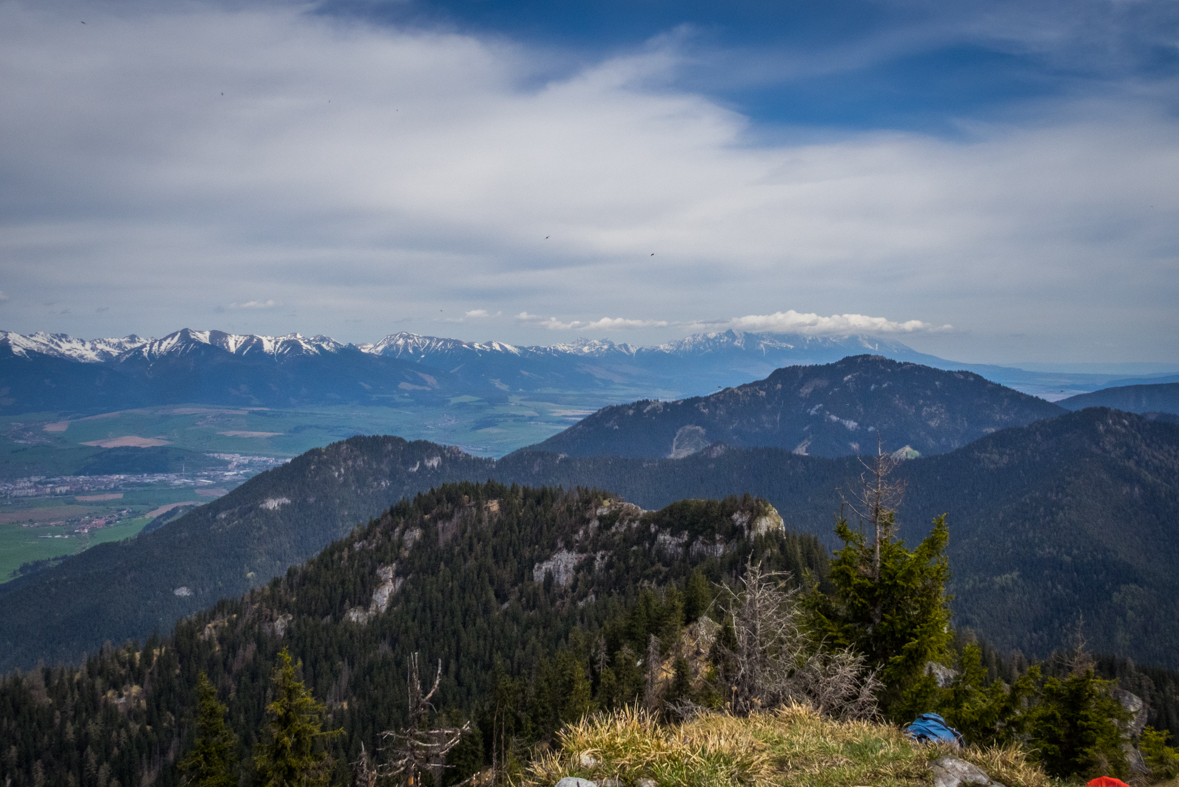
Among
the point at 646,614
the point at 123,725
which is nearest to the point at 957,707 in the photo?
the point at 646,614

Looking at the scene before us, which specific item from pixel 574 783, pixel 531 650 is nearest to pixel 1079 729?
pixel 574 783

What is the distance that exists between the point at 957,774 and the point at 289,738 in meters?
31.4

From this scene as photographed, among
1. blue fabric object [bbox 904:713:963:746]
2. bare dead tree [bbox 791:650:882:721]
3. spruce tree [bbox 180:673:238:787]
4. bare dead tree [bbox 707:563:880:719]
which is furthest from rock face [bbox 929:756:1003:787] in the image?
spruce tree [bbox 180:673:238:787]

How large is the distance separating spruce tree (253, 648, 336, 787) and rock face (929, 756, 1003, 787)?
28846mm

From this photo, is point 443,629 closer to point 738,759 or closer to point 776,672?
point 776,672

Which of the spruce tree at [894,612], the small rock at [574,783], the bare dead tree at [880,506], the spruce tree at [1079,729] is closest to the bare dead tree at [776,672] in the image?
the spruce tree at [894,612]

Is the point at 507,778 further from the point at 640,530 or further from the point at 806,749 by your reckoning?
the point at 640,530

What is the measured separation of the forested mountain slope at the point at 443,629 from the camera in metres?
69.7

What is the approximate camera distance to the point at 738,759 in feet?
35.4

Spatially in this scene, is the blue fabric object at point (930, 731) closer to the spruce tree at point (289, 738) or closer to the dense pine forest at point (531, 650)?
the dense pine forest at point (531, 650)

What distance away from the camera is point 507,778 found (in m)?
10.3

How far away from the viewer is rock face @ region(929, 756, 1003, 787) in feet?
34.8

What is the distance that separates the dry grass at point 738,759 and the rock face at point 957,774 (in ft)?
0.72

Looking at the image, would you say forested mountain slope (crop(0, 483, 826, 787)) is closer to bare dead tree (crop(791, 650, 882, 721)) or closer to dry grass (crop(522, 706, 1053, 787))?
bare dead tree (crop(791, 650, 882, 721))
